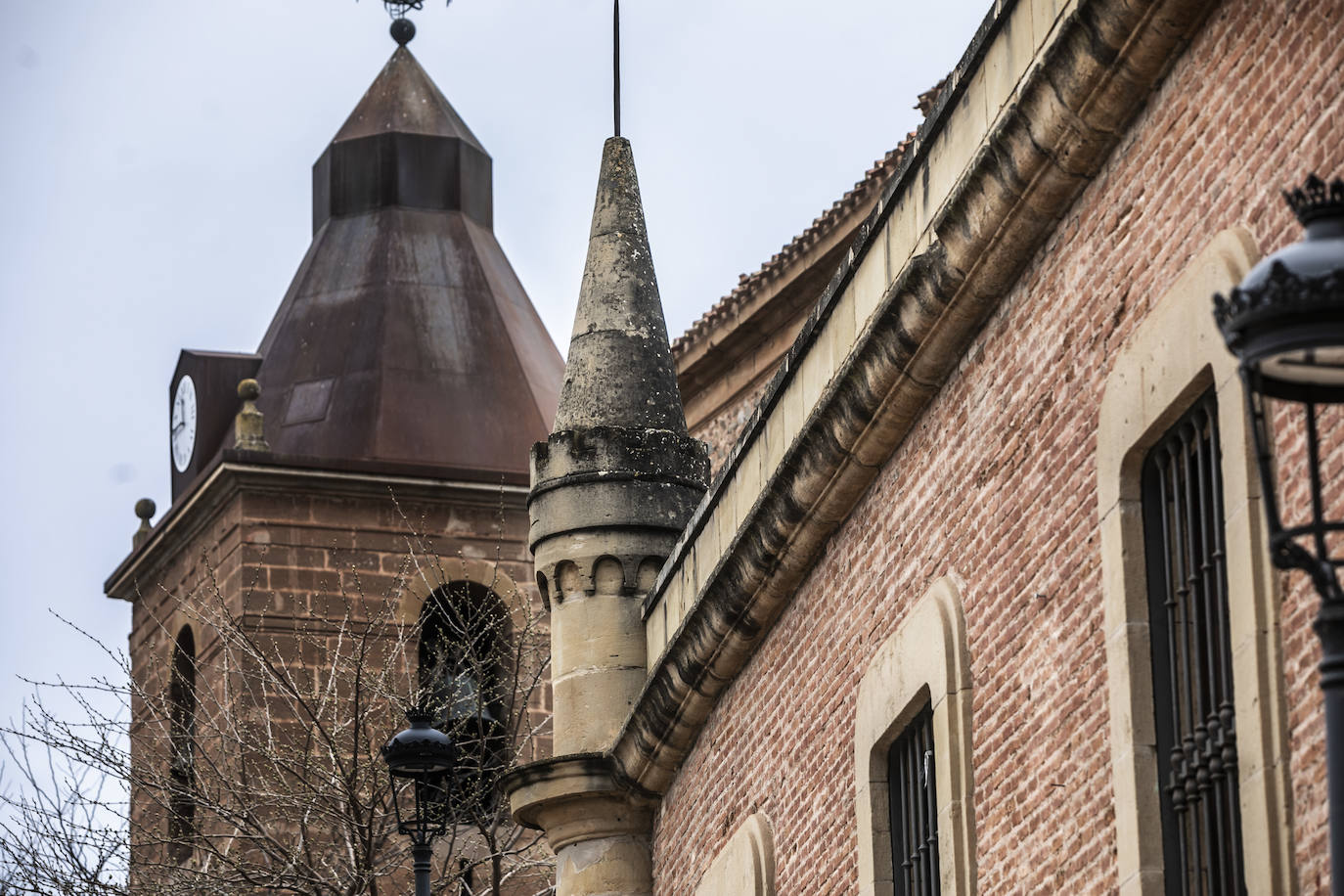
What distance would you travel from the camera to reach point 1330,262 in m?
5.75

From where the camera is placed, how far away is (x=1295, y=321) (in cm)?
570

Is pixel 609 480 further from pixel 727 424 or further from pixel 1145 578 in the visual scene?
pixel 727 424

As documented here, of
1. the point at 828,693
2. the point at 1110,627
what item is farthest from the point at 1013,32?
the point at 828,693

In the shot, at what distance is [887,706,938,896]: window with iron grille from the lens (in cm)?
1088

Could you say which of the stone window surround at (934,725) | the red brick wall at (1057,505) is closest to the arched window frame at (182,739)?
the red brick wall at (1057,505)

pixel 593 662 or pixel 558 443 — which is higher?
pixel 558 443

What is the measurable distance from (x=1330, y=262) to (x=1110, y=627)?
341 centimetres

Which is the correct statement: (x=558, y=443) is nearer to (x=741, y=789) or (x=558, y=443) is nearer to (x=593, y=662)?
(x=593, y=662)

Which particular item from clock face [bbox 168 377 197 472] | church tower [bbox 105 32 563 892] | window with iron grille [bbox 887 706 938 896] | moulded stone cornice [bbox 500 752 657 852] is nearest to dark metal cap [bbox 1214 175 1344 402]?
window with iron grille [bbox 887 706 938 896]

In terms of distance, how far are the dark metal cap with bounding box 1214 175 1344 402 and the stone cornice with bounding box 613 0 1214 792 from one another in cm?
314

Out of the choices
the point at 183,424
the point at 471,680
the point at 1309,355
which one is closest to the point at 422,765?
the point at 1309,355

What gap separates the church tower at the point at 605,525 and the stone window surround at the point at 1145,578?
679cm

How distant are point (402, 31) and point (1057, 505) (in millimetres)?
30135

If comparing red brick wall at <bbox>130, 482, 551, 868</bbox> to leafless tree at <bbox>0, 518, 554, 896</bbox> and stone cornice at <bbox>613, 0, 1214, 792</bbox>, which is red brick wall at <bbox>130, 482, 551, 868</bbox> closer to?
leafless tree at <bbox>0, 518, 554, 896</bbox>
